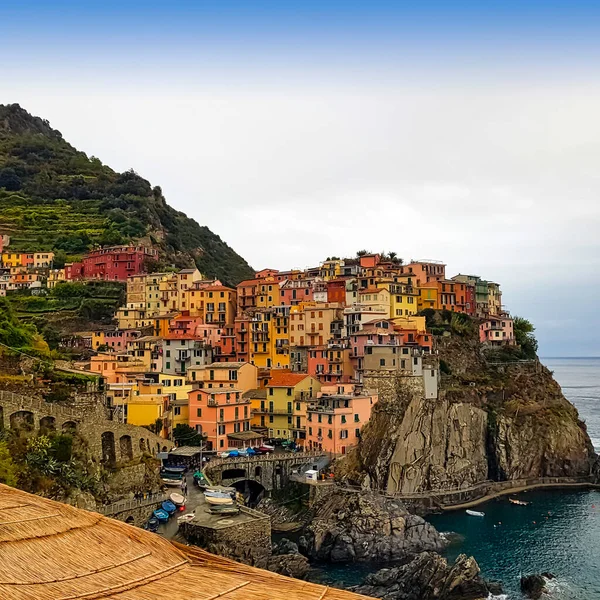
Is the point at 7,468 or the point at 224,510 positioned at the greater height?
the point at 7,468

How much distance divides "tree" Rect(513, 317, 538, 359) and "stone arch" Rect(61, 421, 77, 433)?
49.5m

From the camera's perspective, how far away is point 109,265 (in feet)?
266

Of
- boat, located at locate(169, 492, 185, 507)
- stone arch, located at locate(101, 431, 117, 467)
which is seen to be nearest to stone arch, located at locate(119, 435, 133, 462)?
stone arch, located at locate(101, 431, 117, 467)

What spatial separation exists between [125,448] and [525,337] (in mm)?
50471

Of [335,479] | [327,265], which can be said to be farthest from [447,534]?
[327,265]

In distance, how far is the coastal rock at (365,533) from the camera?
3741cm

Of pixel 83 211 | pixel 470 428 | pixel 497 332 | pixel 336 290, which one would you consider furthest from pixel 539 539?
pixel 83 211

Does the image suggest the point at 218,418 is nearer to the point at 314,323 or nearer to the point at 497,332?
the point at 314,323

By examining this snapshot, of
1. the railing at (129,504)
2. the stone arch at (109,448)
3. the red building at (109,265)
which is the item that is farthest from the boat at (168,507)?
the red building at (109,265)

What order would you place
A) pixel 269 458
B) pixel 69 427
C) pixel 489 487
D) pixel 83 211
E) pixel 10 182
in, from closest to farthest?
1. pixel 69 427
2. pixel 269 458
3. pixel 489 487
4. pixel 83 211
5. pixel 10 182

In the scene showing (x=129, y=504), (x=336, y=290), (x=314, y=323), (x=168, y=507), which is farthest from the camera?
(x=336, y=290)

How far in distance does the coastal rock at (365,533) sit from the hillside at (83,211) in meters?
55.7

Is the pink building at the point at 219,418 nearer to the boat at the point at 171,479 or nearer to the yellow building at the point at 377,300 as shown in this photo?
the boat at the point at 171,479

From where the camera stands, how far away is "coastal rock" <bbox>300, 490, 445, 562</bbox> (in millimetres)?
37406
